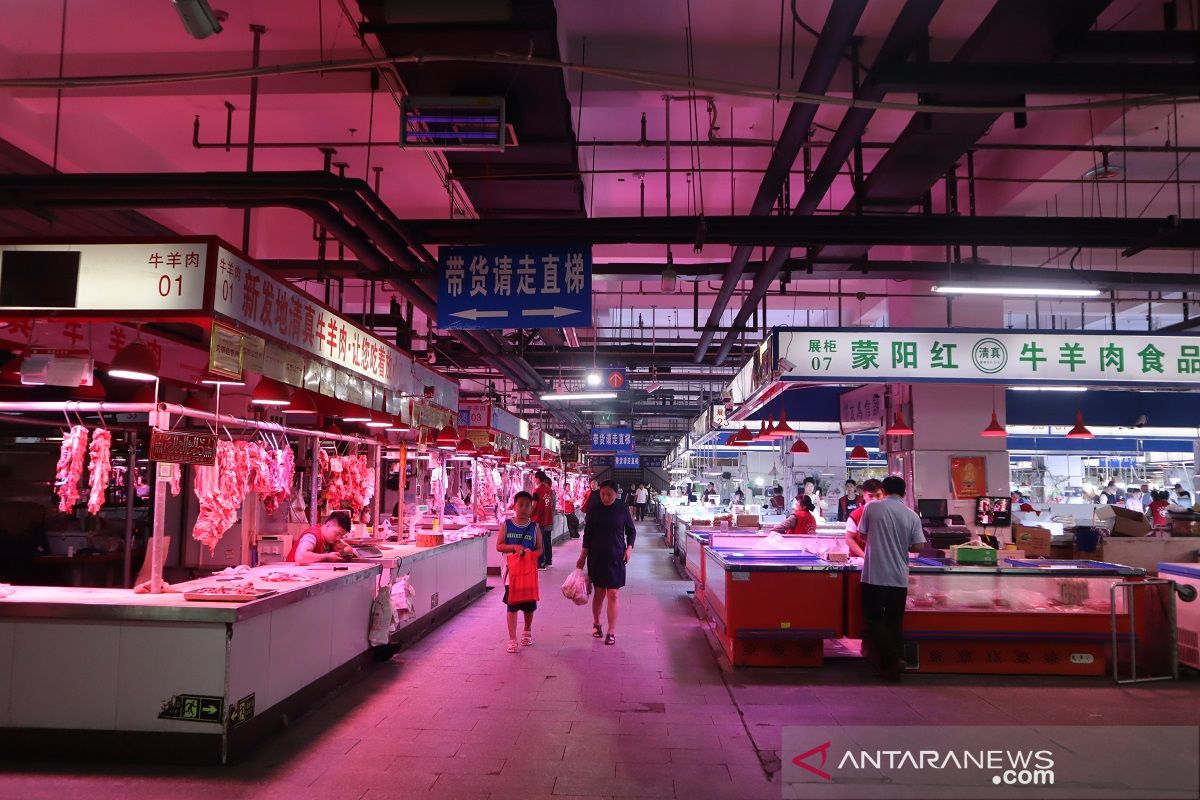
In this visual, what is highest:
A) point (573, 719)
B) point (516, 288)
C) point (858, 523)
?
point (516, 288)

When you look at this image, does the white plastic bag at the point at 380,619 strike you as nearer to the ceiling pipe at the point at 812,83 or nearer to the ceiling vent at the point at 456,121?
the ceiling vent at the point at 456,121

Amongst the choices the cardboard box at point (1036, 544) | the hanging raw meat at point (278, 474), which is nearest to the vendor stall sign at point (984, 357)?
the cardboard box at point (1036, 544)

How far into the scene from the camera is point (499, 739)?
5.39 meters

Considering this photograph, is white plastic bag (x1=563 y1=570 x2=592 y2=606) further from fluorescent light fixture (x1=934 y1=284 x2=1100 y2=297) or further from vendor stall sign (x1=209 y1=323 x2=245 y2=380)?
fluorescent light fixture (x1=934 y1=284 x2=1100 y2=297)

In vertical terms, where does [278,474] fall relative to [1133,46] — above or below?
below

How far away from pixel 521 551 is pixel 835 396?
1042 centimetres

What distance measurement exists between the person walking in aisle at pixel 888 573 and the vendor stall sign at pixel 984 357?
155 centimetres

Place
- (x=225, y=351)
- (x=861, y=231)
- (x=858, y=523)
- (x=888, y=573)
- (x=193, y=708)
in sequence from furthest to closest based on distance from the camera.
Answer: (x=858, y=523) → (x=888, y=573) → (x=861, y=231) → (x=225, y=351) → (x=193, y=708)

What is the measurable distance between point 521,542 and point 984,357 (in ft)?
18.2

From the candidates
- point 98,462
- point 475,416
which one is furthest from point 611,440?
point 98,462

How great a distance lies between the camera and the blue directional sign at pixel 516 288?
6902 millimetres

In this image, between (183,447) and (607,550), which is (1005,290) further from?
(183,447)

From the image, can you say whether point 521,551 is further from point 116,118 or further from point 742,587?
point 116,118

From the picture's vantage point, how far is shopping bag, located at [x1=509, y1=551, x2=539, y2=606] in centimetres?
852
